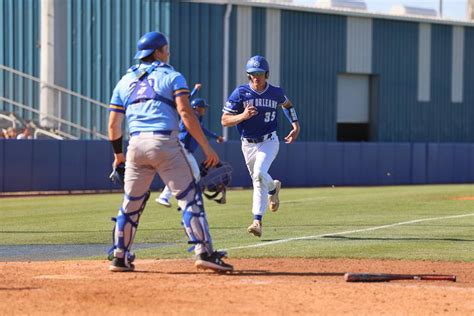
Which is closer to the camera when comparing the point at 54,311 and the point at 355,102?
the point at 54,311

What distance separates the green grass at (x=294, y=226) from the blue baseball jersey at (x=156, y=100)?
93.4 inches

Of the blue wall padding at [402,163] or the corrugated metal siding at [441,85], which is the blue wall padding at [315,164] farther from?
the corrugated metal siding at [441,85]

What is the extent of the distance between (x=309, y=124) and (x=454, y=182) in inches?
225

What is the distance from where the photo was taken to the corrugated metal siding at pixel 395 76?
1620 inches

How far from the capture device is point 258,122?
1277 cm

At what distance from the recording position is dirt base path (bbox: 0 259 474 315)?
24.3 ft

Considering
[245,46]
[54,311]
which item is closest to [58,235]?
[54,311]

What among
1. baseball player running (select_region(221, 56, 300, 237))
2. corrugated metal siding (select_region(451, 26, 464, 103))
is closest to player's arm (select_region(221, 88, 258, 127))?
baseball player running (select_region(221, 56, 300, 237))

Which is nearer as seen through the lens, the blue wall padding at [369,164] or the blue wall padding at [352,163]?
the blue wall padding at [352,163]

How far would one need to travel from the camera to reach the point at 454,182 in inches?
1471

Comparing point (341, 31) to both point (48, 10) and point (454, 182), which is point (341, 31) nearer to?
point (454, 182)

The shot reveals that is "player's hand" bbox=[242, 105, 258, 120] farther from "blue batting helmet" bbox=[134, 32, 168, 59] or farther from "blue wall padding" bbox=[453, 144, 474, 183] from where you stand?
"blue wall padding" bbox=[453, 144, 474, 183]

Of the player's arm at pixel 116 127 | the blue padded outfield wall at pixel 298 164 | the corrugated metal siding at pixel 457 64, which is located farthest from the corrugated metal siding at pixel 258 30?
the player's arm at pixel 116 127

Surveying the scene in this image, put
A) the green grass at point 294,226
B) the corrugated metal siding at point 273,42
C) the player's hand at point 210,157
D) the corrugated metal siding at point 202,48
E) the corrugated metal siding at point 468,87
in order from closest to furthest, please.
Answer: the player's hand at point 210,157
the green grass at point 294,226
the corrugated metal siding at point 202,48
the corrugated metal siding at point 273,42
the corrugated metal siding at point 468,87
